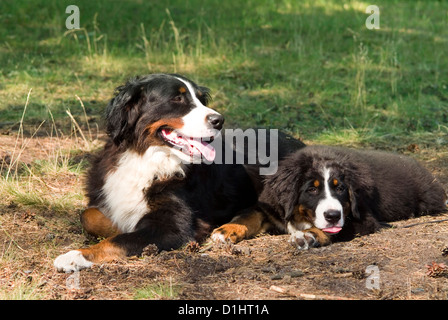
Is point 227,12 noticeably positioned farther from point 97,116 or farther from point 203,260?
point 203,260

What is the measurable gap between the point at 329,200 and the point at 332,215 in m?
0.13

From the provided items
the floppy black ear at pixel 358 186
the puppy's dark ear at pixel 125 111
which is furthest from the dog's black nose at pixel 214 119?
the floppy black ear at pixel 358 186

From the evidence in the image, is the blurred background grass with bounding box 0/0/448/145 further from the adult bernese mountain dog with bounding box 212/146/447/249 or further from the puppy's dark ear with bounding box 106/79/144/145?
the puppy's dark ear with bounding box 106/79/144/145

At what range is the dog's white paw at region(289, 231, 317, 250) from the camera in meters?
4.56

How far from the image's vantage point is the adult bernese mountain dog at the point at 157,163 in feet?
15.0

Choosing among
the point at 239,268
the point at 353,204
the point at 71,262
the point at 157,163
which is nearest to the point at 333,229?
the point at 353,204

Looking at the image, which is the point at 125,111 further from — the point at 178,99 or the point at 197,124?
the point at 197,124

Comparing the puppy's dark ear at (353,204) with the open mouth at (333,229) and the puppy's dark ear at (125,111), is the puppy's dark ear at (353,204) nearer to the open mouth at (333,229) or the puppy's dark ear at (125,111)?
the open mouth at (333,229)

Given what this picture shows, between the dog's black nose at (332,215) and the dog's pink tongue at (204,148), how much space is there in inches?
37.5

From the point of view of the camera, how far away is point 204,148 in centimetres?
471

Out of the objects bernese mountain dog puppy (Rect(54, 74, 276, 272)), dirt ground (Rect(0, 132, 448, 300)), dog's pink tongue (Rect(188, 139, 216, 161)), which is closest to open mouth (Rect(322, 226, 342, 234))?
dirt ground (Rect(0, 132, 448, 300))

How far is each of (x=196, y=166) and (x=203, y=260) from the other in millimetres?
914

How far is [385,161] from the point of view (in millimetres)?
5734

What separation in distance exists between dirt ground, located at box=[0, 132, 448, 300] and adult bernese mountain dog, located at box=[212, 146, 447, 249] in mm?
139
